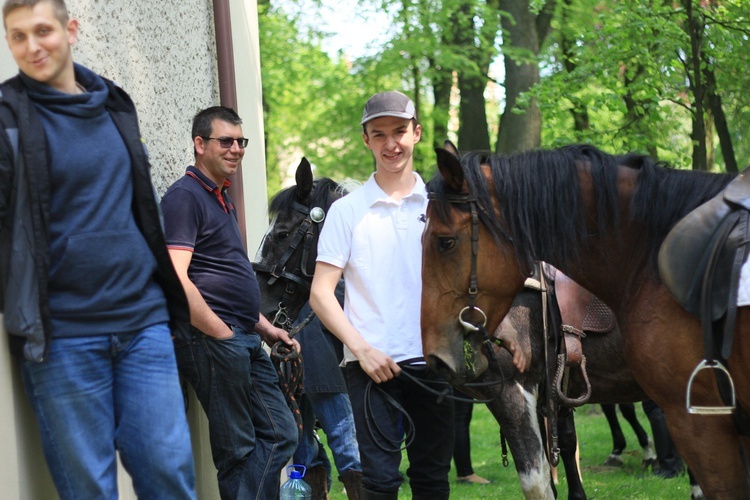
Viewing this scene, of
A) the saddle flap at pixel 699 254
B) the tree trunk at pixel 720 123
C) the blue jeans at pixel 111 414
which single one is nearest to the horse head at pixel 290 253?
the blue jeans at pixel 111 414

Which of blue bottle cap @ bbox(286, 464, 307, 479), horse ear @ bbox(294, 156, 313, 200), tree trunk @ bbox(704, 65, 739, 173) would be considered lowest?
blue bottle cap @ bbox(286, 464, 307, 479)

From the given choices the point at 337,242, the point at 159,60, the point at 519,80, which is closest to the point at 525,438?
the point at 337,242

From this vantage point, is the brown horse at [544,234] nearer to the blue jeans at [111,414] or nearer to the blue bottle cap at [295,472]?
the blue jeans at [111,414]

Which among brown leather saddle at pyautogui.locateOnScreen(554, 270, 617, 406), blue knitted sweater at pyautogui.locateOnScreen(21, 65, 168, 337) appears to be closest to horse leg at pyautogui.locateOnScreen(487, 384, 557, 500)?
brown leather saddle at pyautogui.locateOnScreen(554, 270, 617, 406)

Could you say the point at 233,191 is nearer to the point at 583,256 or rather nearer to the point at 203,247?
the point at 203,247

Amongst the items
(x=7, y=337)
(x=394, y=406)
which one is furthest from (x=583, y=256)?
(x=7, y=337)

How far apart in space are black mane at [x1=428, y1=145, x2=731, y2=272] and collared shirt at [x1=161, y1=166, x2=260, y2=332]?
115 cm

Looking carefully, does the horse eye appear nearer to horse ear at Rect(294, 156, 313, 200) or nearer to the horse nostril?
the horse nostril

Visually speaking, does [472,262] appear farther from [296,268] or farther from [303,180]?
[303,180]

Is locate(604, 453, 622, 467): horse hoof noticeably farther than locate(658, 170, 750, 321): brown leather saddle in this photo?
Yes

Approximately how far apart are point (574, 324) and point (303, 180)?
5.66 feet

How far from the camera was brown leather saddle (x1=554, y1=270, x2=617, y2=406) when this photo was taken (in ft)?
16.9

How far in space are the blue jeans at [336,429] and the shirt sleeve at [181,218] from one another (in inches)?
76.4

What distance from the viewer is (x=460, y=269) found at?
3.67m
